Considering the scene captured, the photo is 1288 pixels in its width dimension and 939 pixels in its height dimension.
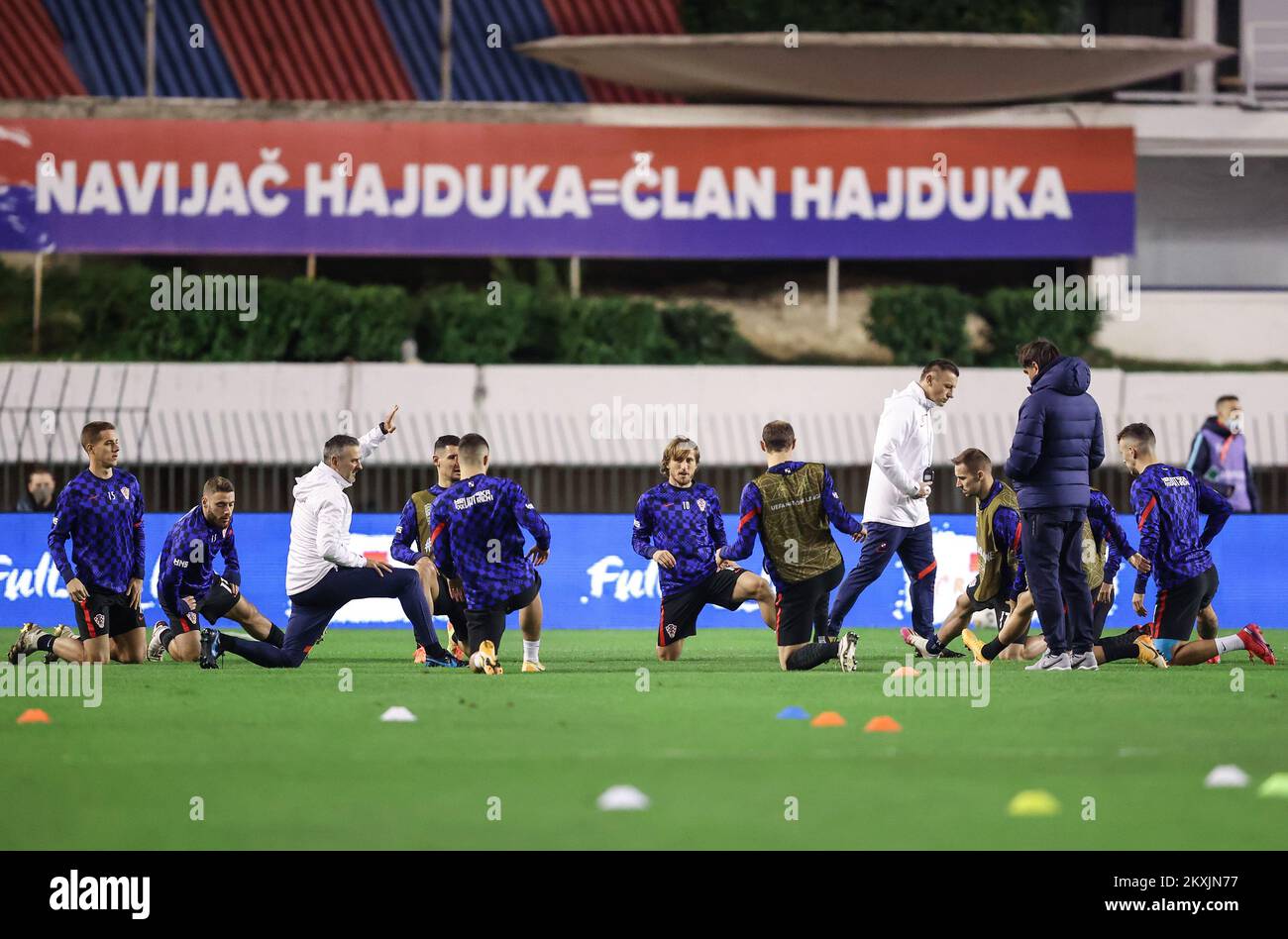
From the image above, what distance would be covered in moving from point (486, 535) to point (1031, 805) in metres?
6.14

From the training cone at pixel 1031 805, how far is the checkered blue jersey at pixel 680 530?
6.53 meters

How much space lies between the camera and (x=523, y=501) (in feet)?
39.4

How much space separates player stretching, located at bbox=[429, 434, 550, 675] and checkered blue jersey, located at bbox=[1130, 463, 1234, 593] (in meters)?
3.95

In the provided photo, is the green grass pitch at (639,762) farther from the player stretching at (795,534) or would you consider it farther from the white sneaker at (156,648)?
the white sneaker at (156,648)

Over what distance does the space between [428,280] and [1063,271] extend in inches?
→ 380

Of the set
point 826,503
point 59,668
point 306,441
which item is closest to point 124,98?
point 306,441

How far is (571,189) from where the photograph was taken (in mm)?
27219

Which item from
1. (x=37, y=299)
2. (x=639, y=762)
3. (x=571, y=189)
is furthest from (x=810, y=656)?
(x=37, y=299)

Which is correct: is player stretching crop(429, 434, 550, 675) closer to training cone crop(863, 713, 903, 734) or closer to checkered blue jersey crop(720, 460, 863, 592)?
checkered blue jersey crop(720, 460, 863, 592)

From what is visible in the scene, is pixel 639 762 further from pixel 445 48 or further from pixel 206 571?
pixel 445 48

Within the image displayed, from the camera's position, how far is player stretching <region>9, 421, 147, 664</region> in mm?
13109

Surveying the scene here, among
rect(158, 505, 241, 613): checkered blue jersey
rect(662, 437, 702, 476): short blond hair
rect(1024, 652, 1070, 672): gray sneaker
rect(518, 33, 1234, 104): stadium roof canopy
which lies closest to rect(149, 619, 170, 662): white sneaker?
rect(158, 505, 241, 613): checkered blue jersey

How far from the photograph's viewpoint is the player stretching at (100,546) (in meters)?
13.1

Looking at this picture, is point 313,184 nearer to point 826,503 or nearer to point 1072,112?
point 1072,112
